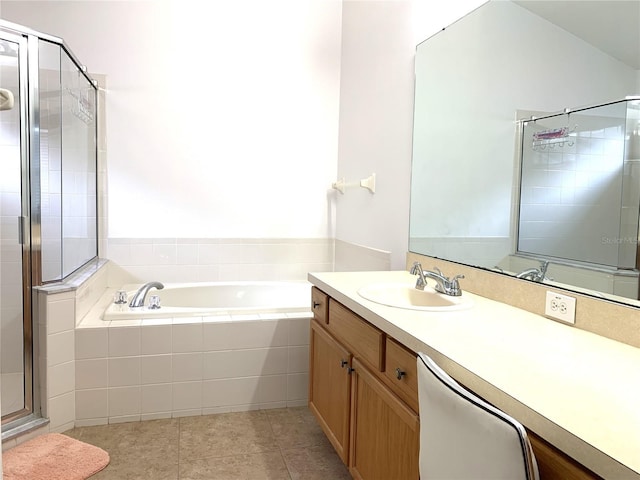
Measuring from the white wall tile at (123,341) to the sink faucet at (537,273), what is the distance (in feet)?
6.20

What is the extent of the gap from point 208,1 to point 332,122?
1.26 meters

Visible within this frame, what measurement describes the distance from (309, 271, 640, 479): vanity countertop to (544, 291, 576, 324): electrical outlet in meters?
0.03

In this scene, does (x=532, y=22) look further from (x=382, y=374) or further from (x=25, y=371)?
(x=25, y=371)

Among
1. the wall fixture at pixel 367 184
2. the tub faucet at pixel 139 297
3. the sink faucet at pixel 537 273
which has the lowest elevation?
the tub faucet at pixel 139 297

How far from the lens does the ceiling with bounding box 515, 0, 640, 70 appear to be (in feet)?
4.27

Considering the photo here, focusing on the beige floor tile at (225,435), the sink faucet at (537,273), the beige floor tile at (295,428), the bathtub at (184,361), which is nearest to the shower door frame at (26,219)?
the bathtub at (184,361)

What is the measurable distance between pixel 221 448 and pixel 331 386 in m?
0.68

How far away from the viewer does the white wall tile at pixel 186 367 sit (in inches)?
102

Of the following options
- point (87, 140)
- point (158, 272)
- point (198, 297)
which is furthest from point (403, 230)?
point (87, 140)

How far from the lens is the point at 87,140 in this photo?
10.5 feet

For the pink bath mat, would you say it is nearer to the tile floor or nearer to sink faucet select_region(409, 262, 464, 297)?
the tile floor

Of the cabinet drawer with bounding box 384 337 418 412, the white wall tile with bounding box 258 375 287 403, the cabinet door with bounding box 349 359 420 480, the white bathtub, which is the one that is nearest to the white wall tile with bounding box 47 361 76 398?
the white bathtub

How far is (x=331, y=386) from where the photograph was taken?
6.64 ft

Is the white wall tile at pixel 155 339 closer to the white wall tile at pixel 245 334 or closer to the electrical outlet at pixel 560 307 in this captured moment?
the white wall tile at pixel 245 334
